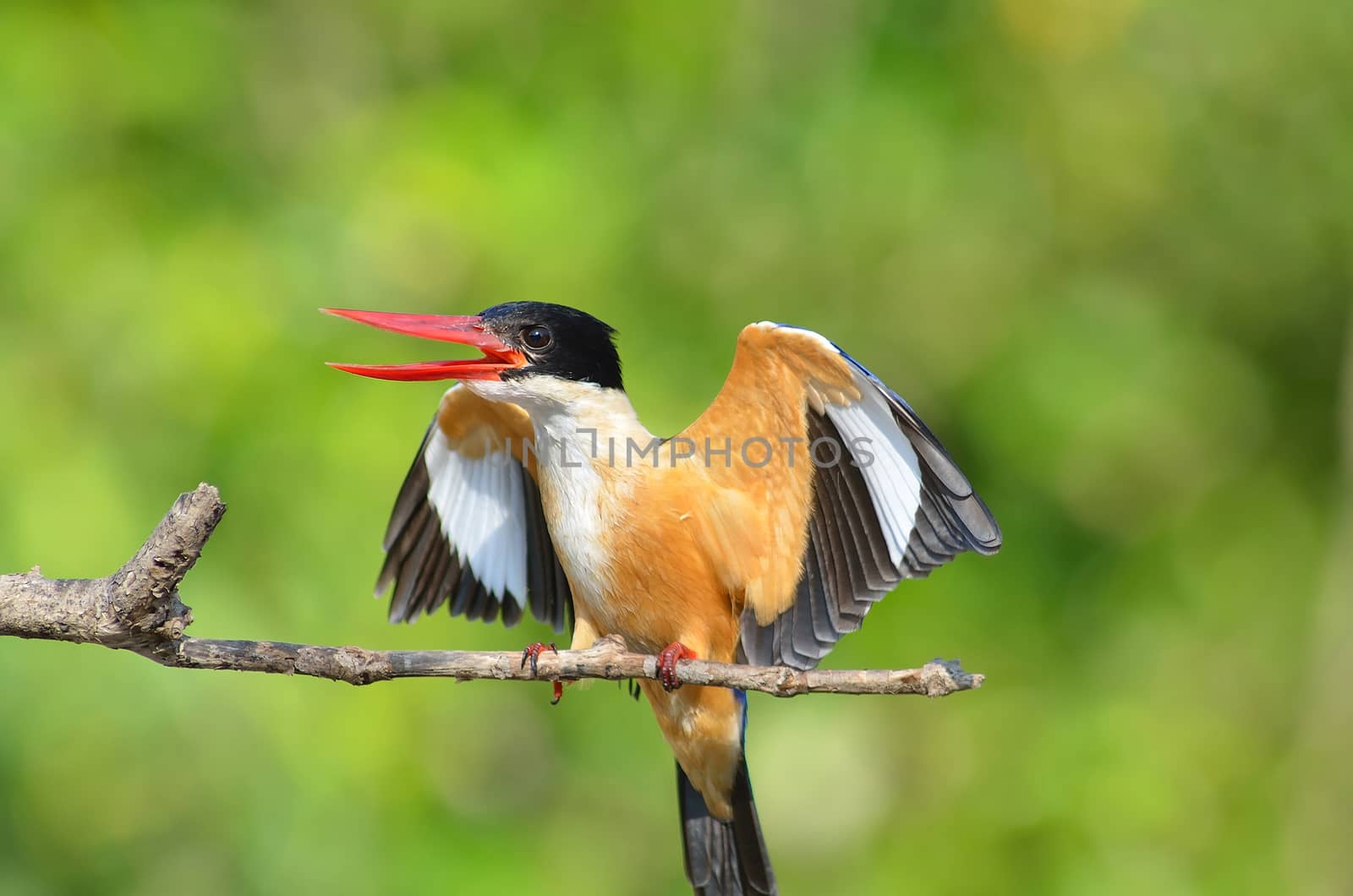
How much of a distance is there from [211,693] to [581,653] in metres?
2.35

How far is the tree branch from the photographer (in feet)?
6.15

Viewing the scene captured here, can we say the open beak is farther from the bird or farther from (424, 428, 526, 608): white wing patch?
(424, 428, 526, 608): white wing patch

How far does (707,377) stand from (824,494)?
231cm

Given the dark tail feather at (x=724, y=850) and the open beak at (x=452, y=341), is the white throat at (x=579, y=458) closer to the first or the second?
the open beak at (x=452, y=341)

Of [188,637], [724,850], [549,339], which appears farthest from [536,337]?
[724,850]

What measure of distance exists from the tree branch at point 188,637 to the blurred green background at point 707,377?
2159mm

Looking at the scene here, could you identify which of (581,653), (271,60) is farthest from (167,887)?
(271,60)

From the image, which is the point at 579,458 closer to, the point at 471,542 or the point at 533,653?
the point at 533,653

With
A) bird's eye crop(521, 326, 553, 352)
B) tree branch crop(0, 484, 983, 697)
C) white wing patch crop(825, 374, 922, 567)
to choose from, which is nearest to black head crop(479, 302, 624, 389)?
bird's eye crop(521, 326, 553, 352)

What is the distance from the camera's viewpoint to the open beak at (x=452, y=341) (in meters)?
2.43

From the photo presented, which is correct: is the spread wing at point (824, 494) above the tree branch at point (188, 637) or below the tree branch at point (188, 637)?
above

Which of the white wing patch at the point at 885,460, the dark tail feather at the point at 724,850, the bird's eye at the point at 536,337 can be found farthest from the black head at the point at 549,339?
the dark tail feather at the point at 724,850

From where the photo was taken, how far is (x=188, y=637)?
205 cm

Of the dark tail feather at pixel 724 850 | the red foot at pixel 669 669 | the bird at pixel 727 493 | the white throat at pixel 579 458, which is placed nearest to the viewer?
the red foot at pixel 669 669
